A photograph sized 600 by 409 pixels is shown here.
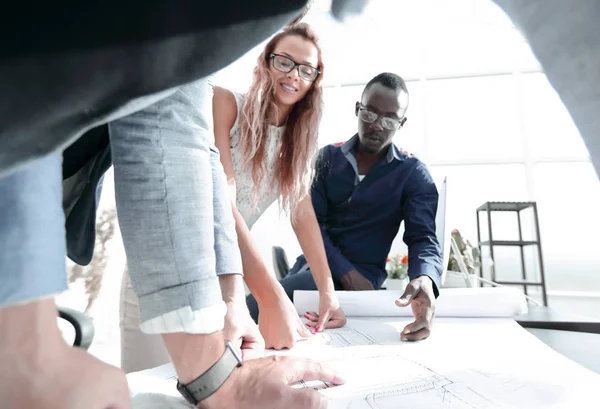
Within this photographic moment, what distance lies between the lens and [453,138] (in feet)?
15.5

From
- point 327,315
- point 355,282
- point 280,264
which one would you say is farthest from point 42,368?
point 280,264

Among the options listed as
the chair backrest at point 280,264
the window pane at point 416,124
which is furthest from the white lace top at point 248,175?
the window pane at point 416,124

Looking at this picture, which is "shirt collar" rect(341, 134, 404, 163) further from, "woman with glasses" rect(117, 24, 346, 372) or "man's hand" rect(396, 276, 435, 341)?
"man's hand" rect(396, 276, 435, 341)

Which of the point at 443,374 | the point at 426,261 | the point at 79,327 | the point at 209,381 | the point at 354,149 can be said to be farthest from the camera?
the point at 354,149

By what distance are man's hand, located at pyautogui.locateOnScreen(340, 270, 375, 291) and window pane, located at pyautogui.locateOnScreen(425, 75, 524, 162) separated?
12.0 feet

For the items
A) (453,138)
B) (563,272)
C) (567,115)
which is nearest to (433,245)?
(567,115)

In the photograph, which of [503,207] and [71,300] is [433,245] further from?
[503,207]

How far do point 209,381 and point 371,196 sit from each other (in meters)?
1.27

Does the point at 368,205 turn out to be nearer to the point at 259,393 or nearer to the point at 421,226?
the point at 421,226

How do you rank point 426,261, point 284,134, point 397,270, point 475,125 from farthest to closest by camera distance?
point 475,125 < point 397,270 < point 284,134 < point 426,261

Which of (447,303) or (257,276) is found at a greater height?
(257,276)

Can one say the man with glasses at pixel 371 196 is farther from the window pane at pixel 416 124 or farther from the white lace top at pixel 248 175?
the window pane at pixel 416 124

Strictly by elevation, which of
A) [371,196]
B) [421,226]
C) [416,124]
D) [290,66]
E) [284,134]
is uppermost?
[416,124]

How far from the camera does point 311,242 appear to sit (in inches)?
48.0
